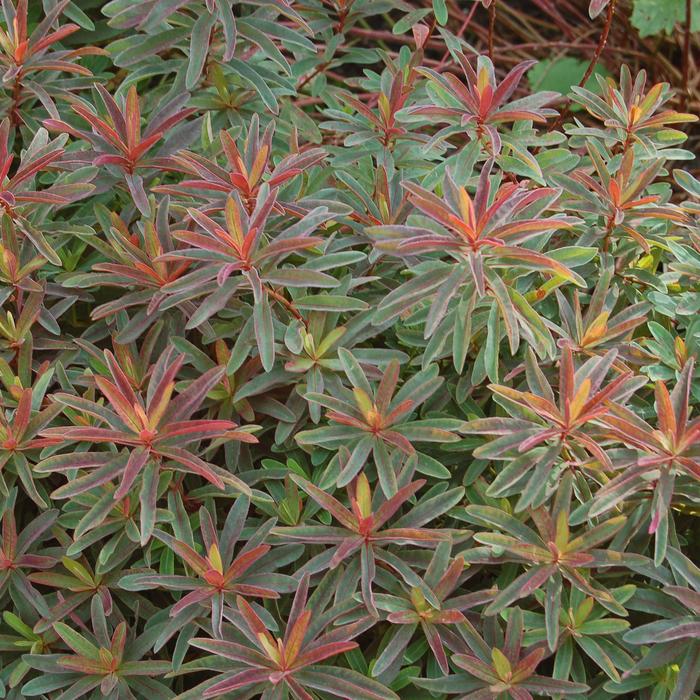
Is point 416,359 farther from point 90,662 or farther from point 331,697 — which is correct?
point 90,662

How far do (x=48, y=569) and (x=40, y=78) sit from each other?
1.01m

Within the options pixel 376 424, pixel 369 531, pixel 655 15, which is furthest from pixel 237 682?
pixel 655 15

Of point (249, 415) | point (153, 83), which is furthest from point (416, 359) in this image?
point (153, 83)

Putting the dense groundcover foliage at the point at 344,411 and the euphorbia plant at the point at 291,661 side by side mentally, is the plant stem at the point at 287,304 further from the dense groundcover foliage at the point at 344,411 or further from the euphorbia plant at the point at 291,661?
the euphorbia plant at the point at 291,661

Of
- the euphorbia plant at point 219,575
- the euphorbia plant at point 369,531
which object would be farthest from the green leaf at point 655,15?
the euphorbia plant at point 219,575

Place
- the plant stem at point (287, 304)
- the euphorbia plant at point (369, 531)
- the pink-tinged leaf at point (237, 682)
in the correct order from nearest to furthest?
1. the pink-tinged leaf at point (237, 682)
2. the euphorbia plant at point (369, 531)
3. the plant stem at point (287, 304)

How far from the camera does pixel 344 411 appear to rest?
1431 mm

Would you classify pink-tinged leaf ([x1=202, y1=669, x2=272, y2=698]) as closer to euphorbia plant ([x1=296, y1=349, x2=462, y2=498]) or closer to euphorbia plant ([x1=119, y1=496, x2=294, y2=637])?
euphorbia plant ([x1=119, y1=496, x2=294, y2=637])

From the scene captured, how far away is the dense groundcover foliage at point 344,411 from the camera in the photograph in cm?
133

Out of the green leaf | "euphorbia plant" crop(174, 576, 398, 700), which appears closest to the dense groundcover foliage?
"euphorbia plant" crop(174, 576, 398, 700)

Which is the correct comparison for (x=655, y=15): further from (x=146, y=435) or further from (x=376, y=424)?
(x=146, y=435)

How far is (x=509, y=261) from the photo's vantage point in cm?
143

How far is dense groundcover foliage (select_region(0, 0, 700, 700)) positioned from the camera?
1.33 metres

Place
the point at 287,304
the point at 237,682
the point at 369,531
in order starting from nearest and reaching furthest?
the point at 237,682 < the point at 369,531 < the point at 287,304
